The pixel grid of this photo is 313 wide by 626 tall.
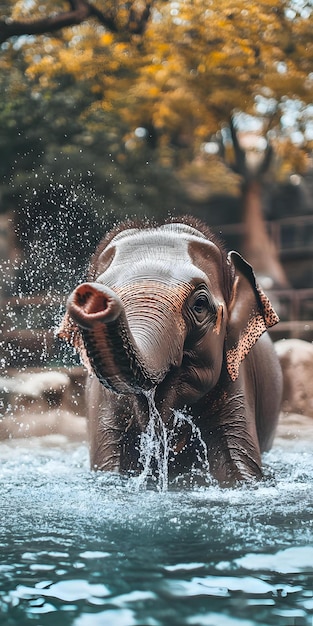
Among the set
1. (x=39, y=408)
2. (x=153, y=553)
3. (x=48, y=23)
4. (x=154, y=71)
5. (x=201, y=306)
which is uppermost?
(x=154, y=71)

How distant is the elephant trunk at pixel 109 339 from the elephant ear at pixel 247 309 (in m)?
1.44

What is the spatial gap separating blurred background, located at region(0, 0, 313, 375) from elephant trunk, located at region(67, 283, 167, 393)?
8265mm

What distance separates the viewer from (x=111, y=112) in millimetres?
18281

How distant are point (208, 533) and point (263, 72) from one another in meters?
14.2

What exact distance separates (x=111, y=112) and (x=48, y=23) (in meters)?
5.08

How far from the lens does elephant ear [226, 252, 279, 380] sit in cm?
547

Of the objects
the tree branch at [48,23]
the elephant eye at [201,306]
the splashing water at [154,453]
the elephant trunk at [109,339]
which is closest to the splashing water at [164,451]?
the splashing water at [154,453]

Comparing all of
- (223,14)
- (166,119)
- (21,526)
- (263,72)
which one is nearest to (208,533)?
(21,526)

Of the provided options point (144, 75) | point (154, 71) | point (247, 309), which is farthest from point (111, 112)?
point (247, 309)

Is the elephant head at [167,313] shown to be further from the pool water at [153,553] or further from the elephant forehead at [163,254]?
the pool water at [153,553]

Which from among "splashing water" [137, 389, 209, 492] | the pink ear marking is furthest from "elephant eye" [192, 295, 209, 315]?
"splashing water" [137, 389, 209, 492]

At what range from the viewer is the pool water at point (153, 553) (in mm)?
3025

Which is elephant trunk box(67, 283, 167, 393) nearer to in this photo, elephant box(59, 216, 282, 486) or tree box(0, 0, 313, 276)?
elephant box(59, 216, 282, 486)

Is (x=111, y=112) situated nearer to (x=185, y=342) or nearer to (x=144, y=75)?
(x=144, y=75)
